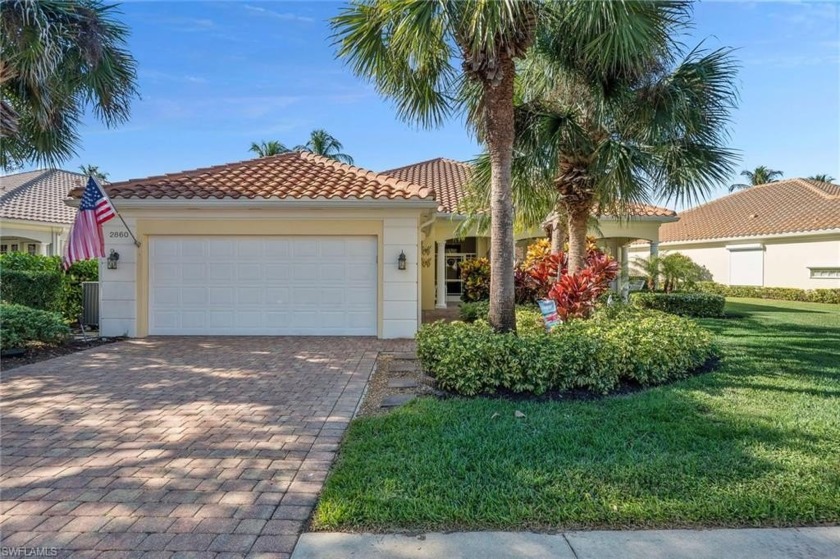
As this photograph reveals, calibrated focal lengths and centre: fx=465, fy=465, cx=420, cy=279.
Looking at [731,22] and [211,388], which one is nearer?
[211,388]

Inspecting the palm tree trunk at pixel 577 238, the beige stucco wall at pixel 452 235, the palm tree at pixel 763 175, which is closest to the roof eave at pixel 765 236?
the beige stucco wall at pixel 452 235

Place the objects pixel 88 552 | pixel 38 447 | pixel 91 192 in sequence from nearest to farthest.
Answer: pixel 88 552
pixel 38 447
pixel 91 192

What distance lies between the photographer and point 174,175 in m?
12.3

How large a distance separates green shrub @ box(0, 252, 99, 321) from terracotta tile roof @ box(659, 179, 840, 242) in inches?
1150

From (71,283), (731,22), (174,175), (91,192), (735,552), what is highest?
(731,22)

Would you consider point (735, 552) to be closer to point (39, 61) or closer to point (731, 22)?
point (731, 22)

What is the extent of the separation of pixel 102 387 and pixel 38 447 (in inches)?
93.5

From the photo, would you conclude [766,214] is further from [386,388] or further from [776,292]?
[386,388]

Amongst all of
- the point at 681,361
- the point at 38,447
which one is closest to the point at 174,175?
the point at 38,447

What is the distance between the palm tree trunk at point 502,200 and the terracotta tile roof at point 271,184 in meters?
3.38

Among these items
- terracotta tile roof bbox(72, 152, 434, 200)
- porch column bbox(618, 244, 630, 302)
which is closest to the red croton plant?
terracotta tile roof bbox(72, 152, 434, 200)

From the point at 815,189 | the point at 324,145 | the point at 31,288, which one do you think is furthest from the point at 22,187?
the point at 815,189

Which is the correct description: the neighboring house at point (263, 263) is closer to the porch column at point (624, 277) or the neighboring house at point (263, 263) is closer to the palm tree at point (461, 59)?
the palm tree at point (461, 59)

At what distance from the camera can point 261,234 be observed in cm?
1129
